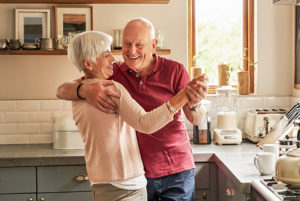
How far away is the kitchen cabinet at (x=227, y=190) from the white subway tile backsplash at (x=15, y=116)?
1.72 metres

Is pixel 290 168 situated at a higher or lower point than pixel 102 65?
lower

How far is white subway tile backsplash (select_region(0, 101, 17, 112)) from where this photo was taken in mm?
4016

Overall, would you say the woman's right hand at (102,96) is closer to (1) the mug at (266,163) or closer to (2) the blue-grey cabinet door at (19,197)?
(1) the mug at (266,163)

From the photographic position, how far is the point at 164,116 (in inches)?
79.4

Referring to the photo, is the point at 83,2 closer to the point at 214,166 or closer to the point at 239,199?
the point at 214,166

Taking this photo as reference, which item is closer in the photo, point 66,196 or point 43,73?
point 66,196

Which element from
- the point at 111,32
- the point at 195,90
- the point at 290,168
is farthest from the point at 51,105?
the point at 290,168

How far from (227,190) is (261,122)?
3.26 ft

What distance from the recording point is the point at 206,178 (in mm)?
3480

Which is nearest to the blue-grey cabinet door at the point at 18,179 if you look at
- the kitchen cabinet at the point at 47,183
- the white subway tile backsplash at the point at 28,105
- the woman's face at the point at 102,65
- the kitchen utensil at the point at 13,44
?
the kitchen cabinet at the point at 47,183

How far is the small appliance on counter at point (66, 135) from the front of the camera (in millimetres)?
3666

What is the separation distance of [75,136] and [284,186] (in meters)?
1.85

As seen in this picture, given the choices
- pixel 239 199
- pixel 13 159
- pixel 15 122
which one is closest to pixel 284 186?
pixel 239 199

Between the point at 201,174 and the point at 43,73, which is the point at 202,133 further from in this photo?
the point at 43,73
